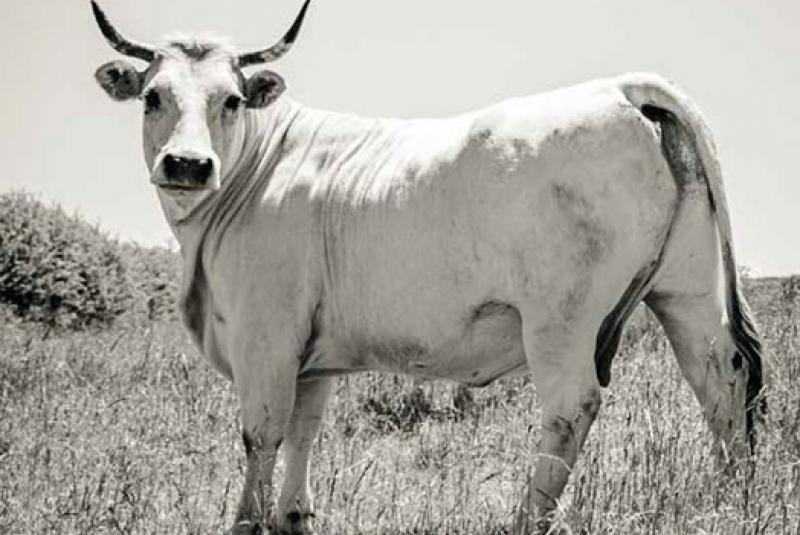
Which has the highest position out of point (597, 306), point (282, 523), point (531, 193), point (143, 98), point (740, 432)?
point (143, 98)

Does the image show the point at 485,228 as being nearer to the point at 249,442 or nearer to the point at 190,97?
the point at 249,442

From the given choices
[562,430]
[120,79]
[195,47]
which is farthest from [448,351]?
[120,79]

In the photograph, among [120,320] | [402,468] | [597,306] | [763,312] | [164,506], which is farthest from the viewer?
[120,320]

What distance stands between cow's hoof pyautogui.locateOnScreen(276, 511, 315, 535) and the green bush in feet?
65.1

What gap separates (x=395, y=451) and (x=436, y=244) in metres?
3.53

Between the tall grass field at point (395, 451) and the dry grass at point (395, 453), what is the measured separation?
0.02 m

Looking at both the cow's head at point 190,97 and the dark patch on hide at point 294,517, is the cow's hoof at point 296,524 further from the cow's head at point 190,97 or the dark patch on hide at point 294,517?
the cow's head at point 190,97

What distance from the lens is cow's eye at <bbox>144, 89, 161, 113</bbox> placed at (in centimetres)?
727

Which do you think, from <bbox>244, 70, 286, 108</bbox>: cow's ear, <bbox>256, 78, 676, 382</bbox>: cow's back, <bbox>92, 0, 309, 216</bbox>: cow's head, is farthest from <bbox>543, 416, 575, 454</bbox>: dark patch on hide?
<bbox>244, 70, 286, 108</bbox>: cow's ear

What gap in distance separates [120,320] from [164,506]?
21.2 meters

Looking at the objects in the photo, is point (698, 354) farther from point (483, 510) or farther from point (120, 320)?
point (120, 320)

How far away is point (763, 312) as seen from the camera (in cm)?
1293

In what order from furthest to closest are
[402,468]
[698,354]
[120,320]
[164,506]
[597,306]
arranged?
[120,320]
[402,468]
[164,506]
[698,354]
[597,306]

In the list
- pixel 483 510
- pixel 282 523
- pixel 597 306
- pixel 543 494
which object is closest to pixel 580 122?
pixel 597 306
